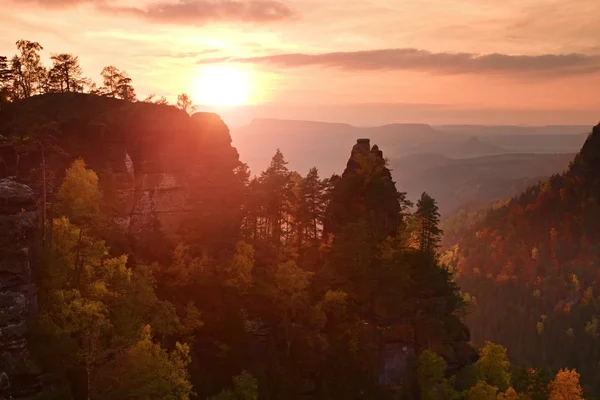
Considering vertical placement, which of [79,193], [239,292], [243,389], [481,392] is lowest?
[481,392]

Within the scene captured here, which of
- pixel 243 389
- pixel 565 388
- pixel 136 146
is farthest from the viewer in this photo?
pixel 565 388

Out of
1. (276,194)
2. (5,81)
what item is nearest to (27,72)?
(5,81)

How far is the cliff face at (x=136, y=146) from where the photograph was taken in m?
59.5

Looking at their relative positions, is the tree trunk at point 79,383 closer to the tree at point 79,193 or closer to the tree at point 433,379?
the tree at point 79,193

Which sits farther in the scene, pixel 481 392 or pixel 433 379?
pixel 433 379

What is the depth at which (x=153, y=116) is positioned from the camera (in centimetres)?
6588

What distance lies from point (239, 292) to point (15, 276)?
2567 cm

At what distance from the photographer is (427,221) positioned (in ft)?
255

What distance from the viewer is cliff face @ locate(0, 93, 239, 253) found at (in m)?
59.5

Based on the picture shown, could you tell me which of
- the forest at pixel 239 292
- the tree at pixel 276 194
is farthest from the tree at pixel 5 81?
the tree at pixel 276 194

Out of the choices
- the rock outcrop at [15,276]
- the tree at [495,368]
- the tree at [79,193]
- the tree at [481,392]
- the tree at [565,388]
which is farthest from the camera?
the tree at [565,388]

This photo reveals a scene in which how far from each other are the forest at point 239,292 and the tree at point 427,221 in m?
0.26

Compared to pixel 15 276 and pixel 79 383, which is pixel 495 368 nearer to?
pixel 79 383

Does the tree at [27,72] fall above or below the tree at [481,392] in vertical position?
above
